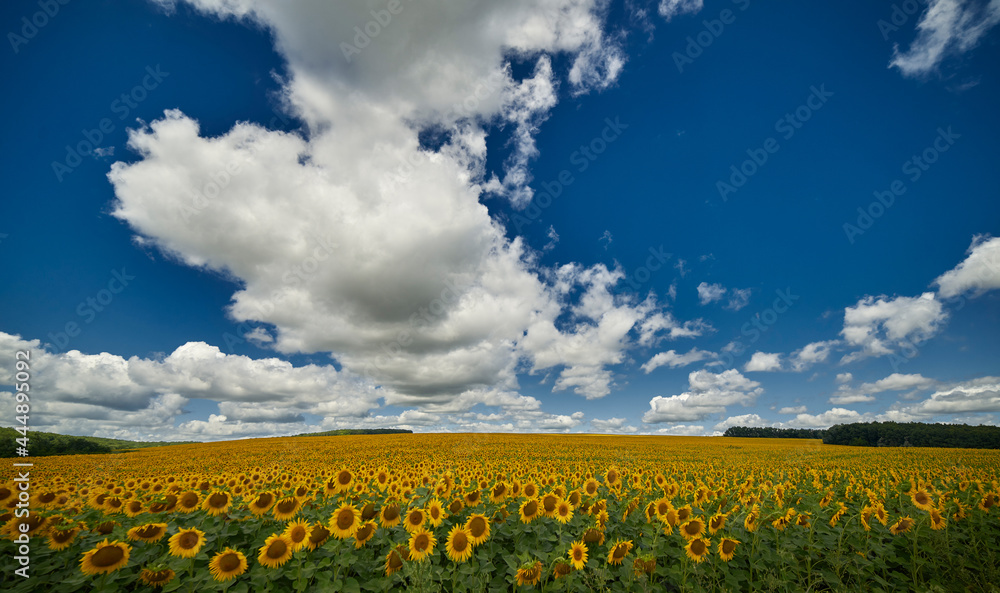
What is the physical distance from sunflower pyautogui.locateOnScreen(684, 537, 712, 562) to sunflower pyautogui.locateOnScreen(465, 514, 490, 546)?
122 inches

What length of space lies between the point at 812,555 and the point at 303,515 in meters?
8.99

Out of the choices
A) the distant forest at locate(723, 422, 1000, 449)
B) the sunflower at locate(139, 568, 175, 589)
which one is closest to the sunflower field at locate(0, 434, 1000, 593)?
the sunflower at locate(139, 568, 175, 589)

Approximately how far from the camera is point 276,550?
4.96m

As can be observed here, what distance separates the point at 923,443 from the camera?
228 feet

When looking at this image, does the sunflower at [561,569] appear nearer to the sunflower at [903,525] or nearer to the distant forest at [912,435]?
the sunflower at [903,525]

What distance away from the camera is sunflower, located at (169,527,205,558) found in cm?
476

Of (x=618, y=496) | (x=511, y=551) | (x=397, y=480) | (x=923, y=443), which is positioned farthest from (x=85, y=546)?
(x=923, y=443)

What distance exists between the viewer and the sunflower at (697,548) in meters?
5.83

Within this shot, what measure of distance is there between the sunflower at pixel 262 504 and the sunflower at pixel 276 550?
1.10m

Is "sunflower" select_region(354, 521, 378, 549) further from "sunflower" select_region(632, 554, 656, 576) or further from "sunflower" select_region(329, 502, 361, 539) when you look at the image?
"sunflower" select_region(632, 554, 656, 576)

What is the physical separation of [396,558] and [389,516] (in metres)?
1.11

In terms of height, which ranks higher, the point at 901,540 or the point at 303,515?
the point at 303,515

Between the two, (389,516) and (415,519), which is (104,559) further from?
(415,519)

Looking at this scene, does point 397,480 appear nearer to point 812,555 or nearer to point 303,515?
point 303,515
